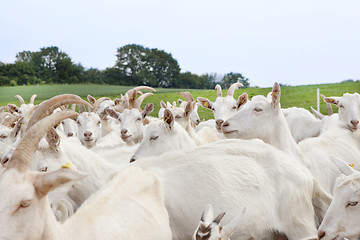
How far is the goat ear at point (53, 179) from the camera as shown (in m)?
2.34

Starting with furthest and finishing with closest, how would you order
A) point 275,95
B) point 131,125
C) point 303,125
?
point 303,125, point 131,125, point 275,95

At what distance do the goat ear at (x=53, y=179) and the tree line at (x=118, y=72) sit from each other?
25.4m

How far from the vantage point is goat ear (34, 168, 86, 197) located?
2.34m

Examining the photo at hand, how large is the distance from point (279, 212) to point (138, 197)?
1.40 m

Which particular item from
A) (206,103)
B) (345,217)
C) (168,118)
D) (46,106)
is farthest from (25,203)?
(206,103)

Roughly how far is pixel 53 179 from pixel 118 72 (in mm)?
35234

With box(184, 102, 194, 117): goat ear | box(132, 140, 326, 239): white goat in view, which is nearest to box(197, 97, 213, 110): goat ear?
box(184, 102, 194, 117): goat ear

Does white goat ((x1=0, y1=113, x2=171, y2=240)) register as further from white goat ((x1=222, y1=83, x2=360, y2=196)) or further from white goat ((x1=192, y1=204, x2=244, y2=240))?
white goat ((x1=222, y1=83, x2=360, y2=196))

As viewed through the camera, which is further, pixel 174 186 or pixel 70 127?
pixel 70 127

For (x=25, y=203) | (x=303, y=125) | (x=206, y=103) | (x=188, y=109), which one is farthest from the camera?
(x=303, y=125)

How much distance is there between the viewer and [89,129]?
8.23m

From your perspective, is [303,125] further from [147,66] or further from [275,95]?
[147,66]

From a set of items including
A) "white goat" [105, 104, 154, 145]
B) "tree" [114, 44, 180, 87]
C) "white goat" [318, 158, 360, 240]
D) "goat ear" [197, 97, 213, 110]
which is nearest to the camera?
"white goat" [318, 158, 360, 240]

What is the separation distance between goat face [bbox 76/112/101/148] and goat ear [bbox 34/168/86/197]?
18.2ft
